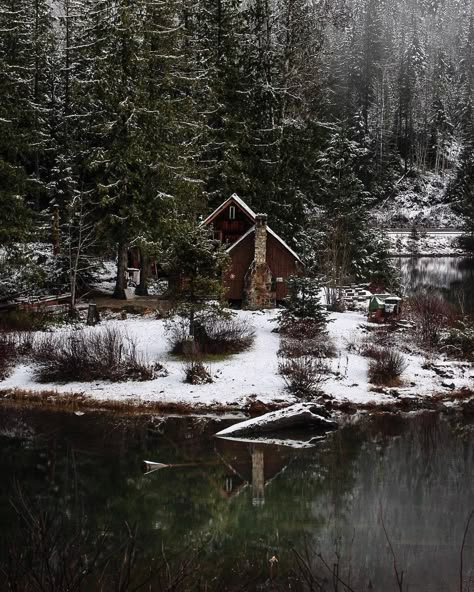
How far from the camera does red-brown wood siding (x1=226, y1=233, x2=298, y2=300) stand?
33.5 m

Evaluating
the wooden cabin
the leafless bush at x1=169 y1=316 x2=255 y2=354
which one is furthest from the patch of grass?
the wooden cabin

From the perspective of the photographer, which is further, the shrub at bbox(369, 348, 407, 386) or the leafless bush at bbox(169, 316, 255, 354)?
the leafless bush at bbox(169, 316, 255, 354)

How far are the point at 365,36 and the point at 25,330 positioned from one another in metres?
86.5

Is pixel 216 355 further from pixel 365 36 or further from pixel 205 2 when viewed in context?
pixel 365 36

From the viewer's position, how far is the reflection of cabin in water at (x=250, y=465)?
15.8 m

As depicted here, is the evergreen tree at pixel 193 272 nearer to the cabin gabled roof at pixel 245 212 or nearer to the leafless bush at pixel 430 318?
the cabin gabled roof at pixel 245 212

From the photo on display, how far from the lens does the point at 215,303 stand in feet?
87.7

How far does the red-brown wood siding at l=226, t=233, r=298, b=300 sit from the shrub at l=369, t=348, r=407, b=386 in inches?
393

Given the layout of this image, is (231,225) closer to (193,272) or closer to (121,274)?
(121,274)

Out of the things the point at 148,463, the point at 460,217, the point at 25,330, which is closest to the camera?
the point at 148,463

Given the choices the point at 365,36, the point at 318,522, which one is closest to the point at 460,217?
the point at 365,36

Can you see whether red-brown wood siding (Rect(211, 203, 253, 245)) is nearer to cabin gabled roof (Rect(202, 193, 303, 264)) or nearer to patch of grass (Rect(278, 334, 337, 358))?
cabin gabled roof (Rect(202, 193, 303, 264))

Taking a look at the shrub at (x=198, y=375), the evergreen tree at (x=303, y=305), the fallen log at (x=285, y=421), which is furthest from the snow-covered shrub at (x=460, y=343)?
the shrub at (x=198, y=375)

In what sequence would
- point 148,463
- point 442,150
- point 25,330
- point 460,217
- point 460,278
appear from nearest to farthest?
point 148,463
point 25,330
point 460,278
point 460,217
point 442,150
